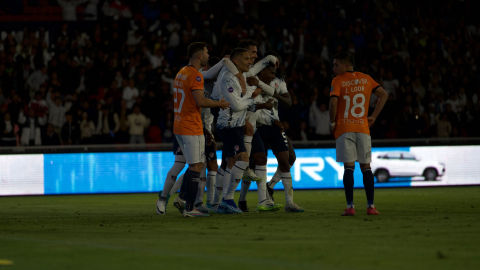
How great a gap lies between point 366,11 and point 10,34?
1168cm

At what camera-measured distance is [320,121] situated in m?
17.0

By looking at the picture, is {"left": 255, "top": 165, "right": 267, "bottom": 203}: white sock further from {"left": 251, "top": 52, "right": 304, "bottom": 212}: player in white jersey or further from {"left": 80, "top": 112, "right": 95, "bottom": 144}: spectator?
{"left": 80, "top": 112, "right": 95, "bottom": 144}: spectator

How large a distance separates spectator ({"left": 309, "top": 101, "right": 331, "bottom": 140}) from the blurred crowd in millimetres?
29

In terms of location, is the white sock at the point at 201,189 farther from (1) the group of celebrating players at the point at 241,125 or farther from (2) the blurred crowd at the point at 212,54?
(2) the blurred crowd at the point at 212,54

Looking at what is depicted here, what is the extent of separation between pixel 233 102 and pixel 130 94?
888 cm

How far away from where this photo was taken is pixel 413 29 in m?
21.1

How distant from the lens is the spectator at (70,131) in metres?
15.6

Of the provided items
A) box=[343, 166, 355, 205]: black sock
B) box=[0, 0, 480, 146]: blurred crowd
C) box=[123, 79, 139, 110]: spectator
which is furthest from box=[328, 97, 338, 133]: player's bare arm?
box=[123, 79, 139, 110]: spectator

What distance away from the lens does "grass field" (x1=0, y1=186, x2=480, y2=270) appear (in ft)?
15.6

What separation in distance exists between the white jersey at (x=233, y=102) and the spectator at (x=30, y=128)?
8120 millimetres

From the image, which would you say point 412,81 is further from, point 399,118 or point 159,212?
point 159,212

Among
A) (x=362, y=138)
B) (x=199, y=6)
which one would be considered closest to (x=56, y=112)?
(x=199, y=6)

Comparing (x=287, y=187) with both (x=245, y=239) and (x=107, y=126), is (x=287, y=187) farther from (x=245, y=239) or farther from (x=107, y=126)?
(x=107, y=126)

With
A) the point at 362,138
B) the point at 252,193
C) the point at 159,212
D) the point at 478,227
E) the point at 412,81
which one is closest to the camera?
the point at 478,227
